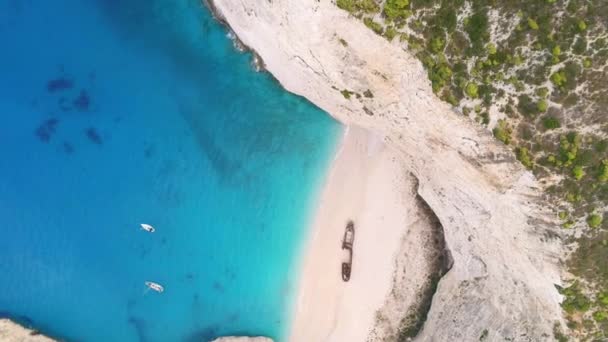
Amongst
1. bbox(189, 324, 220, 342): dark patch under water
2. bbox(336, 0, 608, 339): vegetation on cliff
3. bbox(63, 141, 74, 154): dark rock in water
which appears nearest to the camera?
bbox(336, 0, 608, 339): vegetation on cliff

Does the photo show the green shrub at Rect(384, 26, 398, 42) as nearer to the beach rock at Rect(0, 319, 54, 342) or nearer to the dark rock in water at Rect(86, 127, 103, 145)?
the dark rock in water at Rect(86, 127, 103, 145)

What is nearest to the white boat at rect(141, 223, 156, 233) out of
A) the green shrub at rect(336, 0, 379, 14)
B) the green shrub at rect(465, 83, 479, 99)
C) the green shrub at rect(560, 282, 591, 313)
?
the green shrub at rect(336, 0, 379, 14)

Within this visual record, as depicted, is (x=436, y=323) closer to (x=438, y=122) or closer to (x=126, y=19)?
(x=438, y=122)

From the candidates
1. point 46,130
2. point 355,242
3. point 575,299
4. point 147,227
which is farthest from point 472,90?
point 46,130

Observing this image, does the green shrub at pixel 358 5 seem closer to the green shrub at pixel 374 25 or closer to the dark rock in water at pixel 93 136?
the green shrub at pixel 374 25

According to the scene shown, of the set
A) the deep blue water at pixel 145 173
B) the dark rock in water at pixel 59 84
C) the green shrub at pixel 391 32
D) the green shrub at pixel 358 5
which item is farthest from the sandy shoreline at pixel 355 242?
the dark rock in water at pixel 59 84

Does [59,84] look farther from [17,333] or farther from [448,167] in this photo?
[448,167]
